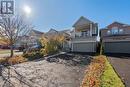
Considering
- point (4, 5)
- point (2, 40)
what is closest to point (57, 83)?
point (4, 5)

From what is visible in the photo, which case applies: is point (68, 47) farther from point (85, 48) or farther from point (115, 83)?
point (115, 83)

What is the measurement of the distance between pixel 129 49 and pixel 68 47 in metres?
13.8

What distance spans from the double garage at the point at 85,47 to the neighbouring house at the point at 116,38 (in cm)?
283

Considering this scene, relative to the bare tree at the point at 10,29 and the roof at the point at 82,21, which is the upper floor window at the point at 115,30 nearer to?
the roof at the point at 82,21

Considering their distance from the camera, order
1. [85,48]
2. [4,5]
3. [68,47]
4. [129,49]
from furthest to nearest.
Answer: [68,47], [85,48], [129,49], [4,5]

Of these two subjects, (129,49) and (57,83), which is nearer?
(57,83)

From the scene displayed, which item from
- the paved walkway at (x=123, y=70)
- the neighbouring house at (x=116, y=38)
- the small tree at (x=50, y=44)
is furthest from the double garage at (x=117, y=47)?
the paved walkway at (x=123, y=70)

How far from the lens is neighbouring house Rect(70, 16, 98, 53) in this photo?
35.3 metres

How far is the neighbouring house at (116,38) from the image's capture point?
3439cm

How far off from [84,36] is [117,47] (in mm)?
7493

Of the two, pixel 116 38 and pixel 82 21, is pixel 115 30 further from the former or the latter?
pixel 82 21

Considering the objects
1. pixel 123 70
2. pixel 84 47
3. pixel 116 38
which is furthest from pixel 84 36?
pixel 123 70

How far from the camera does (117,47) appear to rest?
35.2 m

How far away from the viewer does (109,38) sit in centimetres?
3688
